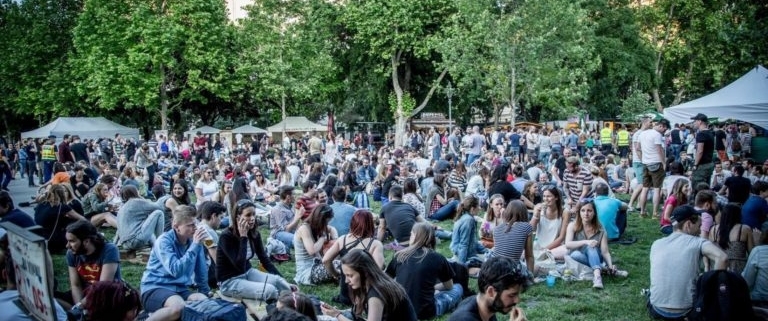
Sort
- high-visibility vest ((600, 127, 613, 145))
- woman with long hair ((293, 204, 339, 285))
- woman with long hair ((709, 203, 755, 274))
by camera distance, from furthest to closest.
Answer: high-visibility vest ((600, 127, 613, 145)), woman with long hair ((293, 204, 339, 285)), woman with long hair ((709, 203, 755, 274))

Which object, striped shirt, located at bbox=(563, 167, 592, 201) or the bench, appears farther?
striped shirt, located at bbox=(563, 167, 592, 201)

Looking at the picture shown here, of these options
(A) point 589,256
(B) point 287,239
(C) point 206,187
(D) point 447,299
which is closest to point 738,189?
(A) point 589,256

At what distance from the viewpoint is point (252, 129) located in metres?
41.1

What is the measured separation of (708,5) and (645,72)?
9254 mm

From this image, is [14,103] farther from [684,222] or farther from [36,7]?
[684,222]

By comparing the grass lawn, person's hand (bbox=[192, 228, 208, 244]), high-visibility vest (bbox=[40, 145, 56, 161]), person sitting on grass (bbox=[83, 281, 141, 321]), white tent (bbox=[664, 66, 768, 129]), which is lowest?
the grass lawn

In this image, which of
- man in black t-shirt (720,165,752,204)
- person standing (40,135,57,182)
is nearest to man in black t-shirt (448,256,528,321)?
man in black t-shirt (720,165,752,204)

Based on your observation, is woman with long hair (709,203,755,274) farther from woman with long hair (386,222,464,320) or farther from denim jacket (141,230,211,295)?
denim jacket (141,230,211,295)

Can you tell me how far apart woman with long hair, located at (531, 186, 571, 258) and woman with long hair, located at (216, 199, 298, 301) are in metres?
3.71

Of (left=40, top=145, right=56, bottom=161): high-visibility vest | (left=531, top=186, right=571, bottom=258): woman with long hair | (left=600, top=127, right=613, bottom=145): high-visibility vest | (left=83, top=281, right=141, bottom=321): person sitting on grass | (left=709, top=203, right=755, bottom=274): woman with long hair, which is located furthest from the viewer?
(left=600, top=127, right=613, bottom=145): high-visibility vest

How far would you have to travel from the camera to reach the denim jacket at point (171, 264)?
5.52 metres

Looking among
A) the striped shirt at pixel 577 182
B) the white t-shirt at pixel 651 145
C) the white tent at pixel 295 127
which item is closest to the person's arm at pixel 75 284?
the striped shirt at pixel 577 182

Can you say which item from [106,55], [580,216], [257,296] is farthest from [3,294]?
[106,55]

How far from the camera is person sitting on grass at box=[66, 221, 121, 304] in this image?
17.9 ft
